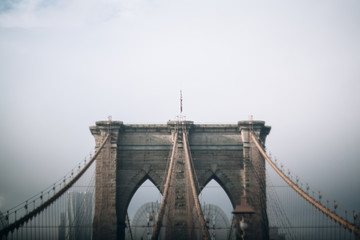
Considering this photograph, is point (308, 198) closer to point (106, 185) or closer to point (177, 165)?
point (177, 165)

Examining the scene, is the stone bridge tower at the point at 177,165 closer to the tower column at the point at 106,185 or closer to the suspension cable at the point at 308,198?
the tower column at the point at 106,185

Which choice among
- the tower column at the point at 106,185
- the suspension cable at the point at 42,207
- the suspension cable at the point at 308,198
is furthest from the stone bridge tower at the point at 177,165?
the suspension cable at the point at 42,207

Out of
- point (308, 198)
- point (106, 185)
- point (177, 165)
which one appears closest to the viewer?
point (308, 198)

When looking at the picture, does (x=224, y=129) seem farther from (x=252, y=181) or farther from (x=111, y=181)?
(x=111, y=181)

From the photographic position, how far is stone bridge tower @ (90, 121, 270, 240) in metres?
31.5

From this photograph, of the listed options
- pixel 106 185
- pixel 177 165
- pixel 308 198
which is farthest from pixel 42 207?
pixel 308 198

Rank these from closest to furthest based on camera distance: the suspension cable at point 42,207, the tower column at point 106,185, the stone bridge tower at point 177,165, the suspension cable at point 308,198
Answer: the suspension cable at point 308,198 < the suspension cable at point 42,207 < the tower column at point 106,185 < the stone bridge tower at point 177,165

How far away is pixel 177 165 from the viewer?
3212 centimetres

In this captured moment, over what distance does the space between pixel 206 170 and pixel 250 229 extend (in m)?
4.71

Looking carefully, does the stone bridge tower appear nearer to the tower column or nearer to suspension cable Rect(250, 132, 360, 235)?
the tower column

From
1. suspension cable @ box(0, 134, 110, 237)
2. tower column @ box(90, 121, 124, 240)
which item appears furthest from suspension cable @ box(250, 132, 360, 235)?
suspension cable @ box(0, 134, 110, 237)

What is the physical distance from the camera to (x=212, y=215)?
40.3 metres

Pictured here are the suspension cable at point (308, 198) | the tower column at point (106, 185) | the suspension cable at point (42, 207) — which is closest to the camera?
the suspension cable at point (308, 198)

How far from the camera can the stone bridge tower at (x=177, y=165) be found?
103 feet
